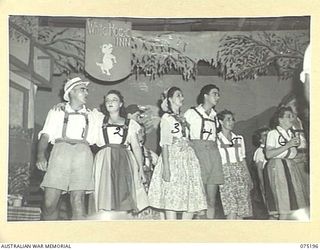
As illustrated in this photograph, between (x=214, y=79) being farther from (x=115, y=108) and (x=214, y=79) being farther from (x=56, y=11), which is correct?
(x=56, y=11)

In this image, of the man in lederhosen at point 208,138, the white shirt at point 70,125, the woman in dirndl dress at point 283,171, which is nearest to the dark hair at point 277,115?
the woman in dirndl dress at point 283,171

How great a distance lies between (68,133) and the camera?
89 cm

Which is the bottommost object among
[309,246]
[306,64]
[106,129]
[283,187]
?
[309,246]

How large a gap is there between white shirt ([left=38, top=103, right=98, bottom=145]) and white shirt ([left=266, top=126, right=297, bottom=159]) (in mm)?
312

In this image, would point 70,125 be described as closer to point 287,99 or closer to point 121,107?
point 121,107

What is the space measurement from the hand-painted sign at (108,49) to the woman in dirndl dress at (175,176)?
0.10m

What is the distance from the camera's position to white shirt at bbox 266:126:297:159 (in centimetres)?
90

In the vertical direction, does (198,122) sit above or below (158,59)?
below

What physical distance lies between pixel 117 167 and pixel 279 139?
29 centimetres

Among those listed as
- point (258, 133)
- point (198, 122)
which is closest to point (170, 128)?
point (198, 122)

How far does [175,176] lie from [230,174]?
10cm

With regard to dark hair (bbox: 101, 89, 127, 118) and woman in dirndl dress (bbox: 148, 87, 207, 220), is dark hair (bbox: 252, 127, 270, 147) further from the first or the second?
dark hair (bbox: 101, 89, 127, 118)

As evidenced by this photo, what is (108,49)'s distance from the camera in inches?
35.4

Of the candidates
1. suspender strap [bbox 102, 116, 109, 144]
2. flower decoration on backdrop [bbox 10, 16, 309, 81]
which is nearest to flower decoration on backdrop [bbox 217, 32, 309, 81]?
flower decoration on backdrop [bbox 10, 16, 309, 81]
